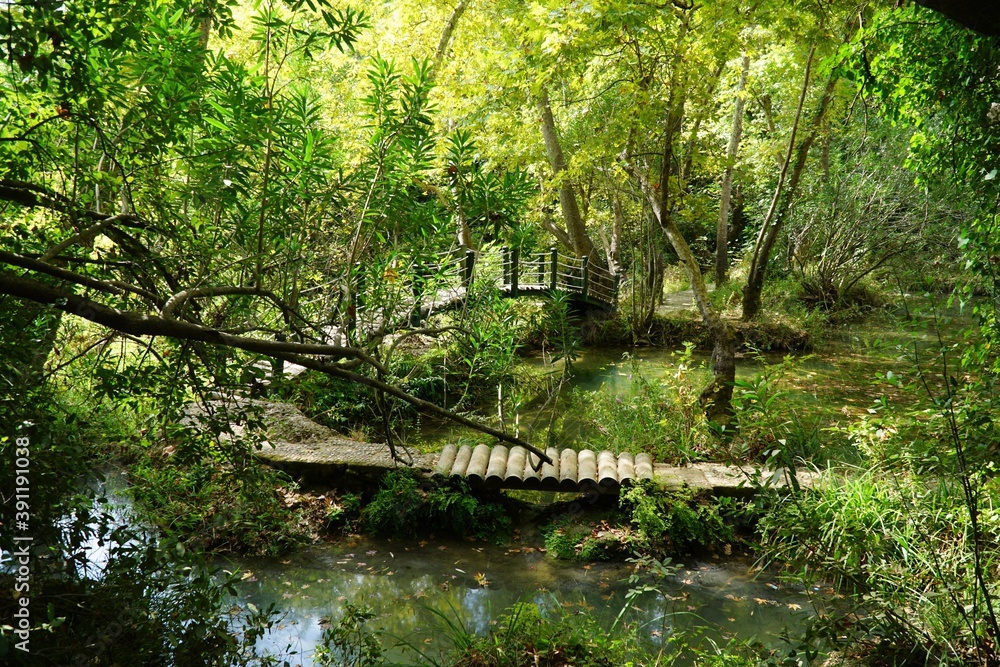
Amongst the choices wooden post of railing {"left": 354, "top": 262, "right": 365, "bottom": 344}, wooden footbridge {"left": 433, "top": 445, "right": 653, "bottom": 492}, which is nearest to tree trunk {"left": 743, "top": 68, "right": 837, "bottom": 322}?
wooden footbridge {"left": 433, "top": 445, "right": 653, "bottom": 492}

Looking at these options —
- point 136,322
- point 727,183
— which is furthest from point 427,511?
point 727,183

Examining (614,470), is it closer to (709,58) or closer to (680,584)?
(680,584)

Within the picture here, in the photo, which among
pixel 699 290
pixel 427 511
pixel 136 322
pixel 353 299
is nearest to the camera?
pixel 136 322

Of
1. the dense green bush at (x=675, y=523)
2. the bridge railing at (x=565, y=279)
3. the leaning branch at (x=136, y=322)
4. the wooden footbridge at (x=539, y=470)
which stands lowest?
the dense green bush at (x=675, y=523)

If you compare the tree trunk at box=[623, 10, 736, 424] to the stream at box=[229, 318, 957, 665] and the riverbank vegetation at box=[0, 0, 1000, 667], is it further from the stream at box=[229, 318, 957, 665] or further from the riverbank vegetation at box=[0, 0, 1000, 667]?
the stream at box=[229, 318, 957, 665]

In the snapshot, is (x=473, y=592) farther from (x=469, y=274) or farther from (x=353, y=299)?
(x=469, y=274)

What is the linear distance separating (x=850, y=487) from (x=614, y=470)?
1826 mm

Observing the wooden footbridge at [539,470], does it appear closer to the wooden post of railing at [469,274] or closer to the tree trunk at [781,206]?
the wooden post of railing at [469,274]

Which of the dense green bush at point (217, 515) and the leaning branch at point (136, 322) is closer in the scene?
the leaning branch at point (136, 322)

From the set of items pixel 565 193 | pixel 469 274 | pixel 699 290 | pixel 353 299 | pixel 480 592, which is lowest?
pixel 480 592

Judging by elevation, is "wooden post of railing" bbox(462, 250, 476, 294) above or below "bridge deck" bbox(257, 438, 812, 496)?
above

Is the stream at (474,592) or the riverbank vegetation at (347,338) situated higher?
the riverbank vegetation at (347,338)

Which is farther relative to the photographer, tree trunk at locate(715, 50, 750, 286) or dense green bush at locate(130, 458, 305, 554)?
tree trunk at locate(715, 50, 750, 286)

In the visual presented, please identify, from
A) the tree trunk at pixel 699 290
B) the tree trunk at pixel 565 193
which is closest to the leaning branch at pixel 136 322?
the tree trunk at pixel 699 290
